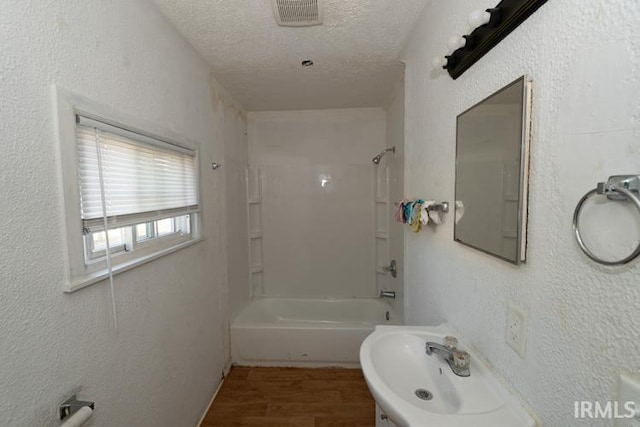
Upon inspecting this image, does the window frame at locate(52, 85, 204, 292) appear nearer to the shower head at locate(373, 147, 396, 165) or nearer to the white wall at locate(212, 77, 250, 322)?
the white wall at locate(212, 77, 250, 322)

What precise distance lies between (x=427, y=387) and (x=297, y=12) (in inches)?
70.8

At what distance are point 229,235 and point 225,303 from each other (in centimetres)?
58

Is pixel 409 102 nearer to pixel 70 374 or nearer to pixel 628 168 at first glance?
pixel 628 168

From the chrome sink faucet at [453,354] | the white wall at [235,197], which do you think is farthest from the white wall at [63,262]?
the chrome sink faucet at [453,354]

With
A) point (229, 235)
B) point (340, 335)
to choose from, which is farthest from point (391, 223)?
point (229, 235)

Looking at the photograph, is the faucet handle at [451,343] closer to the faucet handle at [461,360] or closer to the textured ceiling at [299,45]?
the faucet handle at [461,360]

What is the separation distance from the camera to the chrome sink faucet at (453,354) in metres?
→ 0.90

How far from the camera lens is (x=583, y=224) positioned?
539 mm

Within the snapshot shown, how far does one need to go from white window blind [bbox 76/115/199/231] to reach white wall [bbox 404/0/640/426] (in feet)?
4.60

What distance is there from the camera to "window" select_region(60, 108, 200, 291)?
884 millimetres

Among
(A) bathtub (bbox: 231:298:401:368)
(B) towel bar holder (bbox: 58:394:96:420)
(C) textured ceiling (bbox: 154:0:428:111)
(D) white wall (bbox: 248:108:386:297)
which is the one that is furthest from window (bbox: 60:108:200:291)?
(D) white wall (bbox: 248:108:386:297)

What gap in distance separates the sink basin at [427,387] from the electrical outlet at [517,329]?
0.15 m

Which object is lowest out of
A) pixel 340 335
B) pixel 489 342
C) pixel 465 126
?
pixel 340 335

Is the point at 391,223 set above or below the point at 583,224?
below
